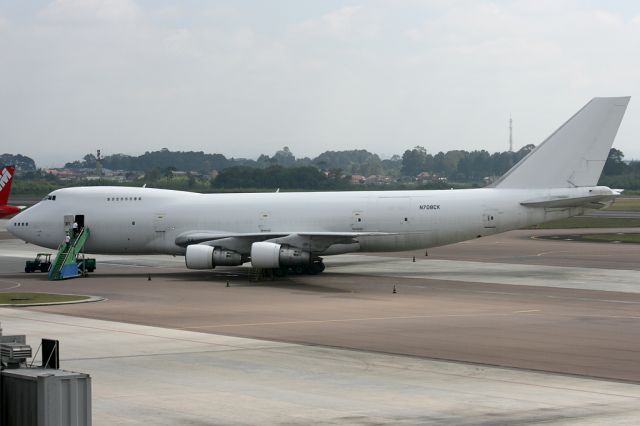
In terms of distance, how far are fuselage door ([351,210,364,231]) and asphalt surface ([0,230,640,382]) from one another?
2.49 meters

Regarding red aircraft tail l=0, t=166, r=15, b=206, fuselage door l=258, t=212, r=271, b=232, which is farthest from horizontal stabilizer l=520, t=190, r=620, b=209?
red aircraft tail l=0, t=166, r=15, b=206

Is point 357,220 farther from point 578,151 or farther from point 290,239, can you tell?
point 578,151

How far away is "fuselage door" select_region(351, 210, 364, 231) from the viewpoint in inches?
1945

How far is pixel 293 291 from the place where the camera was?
140 feet

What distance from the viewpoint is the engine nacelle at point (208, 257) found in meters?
46.8

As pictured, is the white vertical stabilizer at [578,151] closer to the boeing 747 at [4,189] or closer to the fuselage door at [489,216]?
the fuselage door at [489,216]

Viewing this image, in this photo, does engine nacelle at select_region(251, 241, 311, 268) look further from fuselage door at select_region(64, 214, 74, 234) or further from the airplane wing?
fuselage door at select_region(64, 214, 74, 234)

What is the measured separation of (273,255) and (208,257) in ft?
10.3

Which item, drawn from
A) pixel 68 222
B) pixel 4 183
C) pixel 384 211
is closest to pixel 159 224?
pixel 68 222

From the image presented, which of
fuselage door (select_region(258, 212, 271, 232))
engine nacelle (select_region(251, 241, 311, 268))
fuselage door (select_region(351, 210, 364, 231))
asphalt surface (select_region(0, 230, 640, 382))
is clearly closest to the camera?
asphalt surface (select_region(0, 230, 640, 382))

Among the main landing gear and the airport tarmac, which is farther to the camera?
the main landing gear

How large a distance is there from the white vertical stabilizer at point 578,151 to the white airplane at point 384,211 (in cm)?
5

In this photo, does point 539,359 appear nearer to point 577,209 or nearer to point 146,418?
point 146,418

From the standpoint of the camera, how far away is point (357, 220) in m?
49.4
